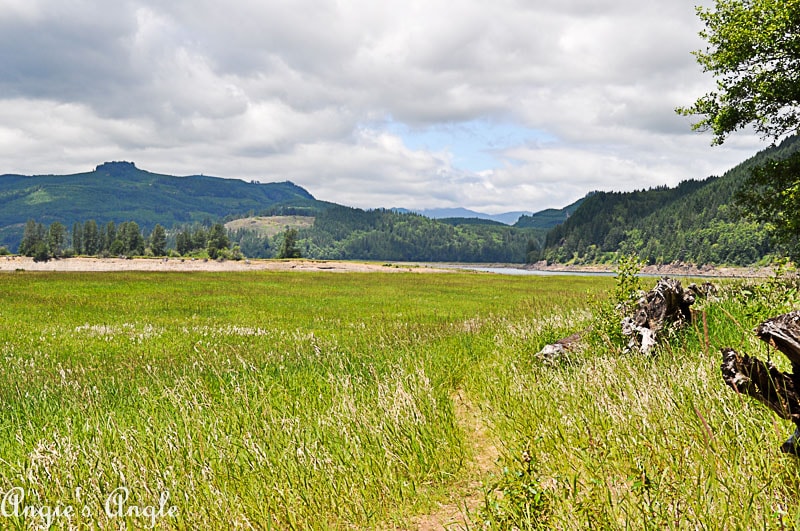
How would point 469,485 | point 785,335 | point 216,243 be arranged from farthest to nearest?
point 216,243
point 469,485
point 785,335

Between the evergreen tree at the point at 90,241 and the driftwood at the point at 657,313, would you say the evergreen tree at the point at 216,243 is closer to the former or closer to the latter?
the evergreen tree at the point at 90,241

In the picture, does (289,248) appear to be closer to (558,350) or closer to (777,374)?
(558,350)

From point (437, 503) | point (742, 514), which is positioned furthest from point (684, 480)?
point (437, 503)

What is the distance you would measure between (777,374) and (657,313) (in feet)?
18.5

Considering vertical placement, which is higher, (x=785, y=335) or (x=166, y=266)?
(x=785, y=335)

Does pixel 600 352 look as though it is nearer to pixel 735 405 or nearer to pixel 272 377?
pixel 735 405

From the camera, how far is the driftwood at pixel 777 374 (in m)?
3.32

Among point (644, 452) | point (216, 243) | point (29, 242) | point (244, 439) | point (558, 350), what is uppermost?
point (216, 243)

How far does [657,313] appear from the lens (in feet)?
29.0

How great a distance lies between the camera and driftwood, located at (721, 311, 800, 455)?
3318 mm

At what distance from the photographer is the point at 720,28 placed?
1981 centimetres

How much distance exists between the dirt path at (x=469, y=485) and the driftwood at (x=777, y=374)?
219 centimetres

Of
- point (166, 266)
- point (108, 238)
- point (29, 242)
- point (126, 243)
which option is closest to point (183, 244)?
point (126, 243)

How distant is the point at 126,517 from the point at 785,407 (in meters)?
5.70
